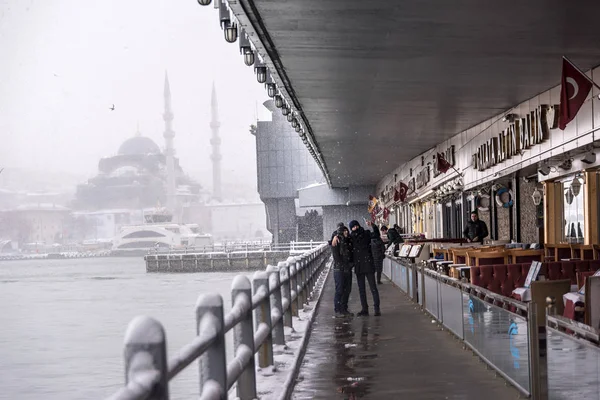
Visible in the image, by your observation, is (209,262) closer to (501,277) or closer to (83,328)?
(83,328)

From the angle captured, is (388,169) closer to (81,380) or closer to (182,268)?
(81,380)

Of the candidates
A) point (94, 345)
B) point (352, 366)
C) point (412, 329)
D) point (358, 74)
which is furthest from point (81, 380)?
point (352, 366)

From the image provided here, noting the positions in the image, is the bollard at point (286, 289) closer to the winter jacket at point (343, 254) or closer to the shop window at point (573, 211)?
the winter jacket at point (343, 254)

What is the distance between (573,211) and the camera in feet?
68.2

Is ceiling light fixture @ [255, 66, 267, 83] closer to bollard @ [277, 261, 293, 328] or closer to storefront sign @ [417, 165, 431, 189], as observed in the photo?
bollard @ [277, 261, 293, 328]

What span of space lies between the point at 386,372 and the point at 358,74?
869cm

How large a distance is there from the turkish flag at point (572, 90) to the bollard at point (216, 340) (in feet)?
34.0

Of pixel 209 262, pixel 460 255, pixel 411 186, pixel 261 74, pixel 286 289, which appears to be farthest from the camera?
pixel 209 262

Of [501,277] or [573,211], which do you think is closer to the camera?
[501,277]

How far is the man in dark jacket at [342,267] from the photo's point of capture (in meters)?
17.4

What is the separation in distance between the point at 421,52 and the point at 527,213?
11.0 meters

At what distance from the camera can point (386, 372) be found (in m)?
10.0

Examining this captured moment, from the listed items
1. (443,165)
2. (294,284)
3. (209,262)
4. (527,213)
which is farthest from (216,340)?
(209,262)

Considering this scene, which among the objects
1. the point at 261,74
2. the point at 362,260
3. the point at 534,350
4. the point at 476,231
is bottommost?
the point at 534,350
